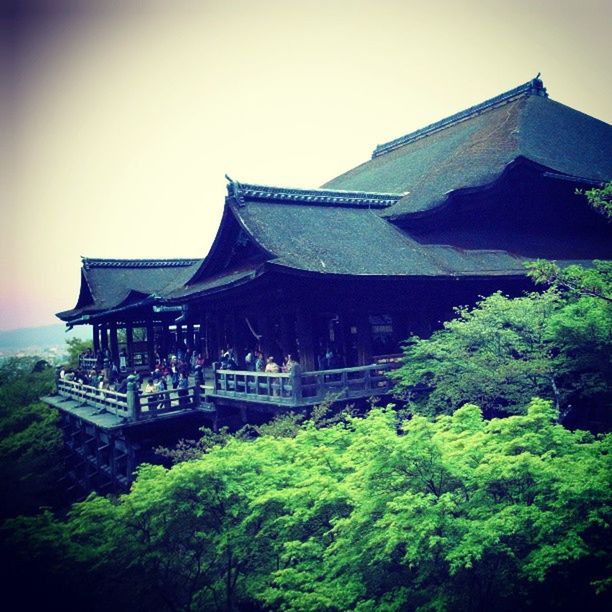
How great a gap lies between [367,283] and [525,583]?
970 centimetres

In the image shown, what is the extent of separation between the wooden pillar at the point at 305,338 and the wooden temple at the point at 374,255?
41 mm

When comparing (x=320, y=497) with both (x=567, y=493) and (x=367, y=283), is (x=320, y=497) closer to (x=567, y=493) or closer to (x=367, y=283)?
(x=567, y=493)

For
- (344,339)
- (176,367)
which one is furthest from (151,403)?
(344,339)

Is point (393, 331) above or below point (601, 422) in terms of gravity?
above

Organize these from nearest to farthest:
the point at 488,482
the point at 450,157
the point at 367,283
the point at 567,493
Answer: the point at 567,493 → the point at 488,482 → the point at 367,283 → the point at 450,157

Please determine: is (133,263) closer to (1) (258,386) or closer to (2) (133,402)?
(2) (133,402)

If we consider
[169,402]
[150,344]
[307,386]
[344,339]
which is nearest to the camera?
[307,386]

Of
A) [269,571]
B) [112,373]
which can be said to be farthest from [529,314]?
[112,373]

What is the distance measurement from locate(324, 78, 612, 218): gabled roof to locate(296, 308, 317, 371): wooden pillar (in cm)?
608

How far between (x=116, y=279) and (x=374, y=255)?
2221 cm

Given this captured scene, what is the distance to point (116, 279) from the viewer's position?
105ft

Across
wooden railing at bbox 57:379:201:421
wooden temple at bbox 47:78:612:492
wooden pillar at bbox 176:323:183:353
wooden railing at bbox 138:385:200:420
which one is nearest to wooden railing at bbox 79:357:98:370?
wooden pillar at bbox 176:323:183:353

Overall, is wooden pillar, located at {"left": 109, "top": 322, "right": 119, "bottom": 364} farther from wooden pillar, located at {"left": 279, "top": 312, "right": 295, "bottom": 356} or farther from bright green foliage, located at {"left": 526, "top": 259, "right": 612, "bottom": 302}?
bright green foliage, located at {"left": 526, "top": 259, "right": 612, "bottom": 302}

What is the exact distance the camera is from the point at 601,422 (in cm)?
1259
